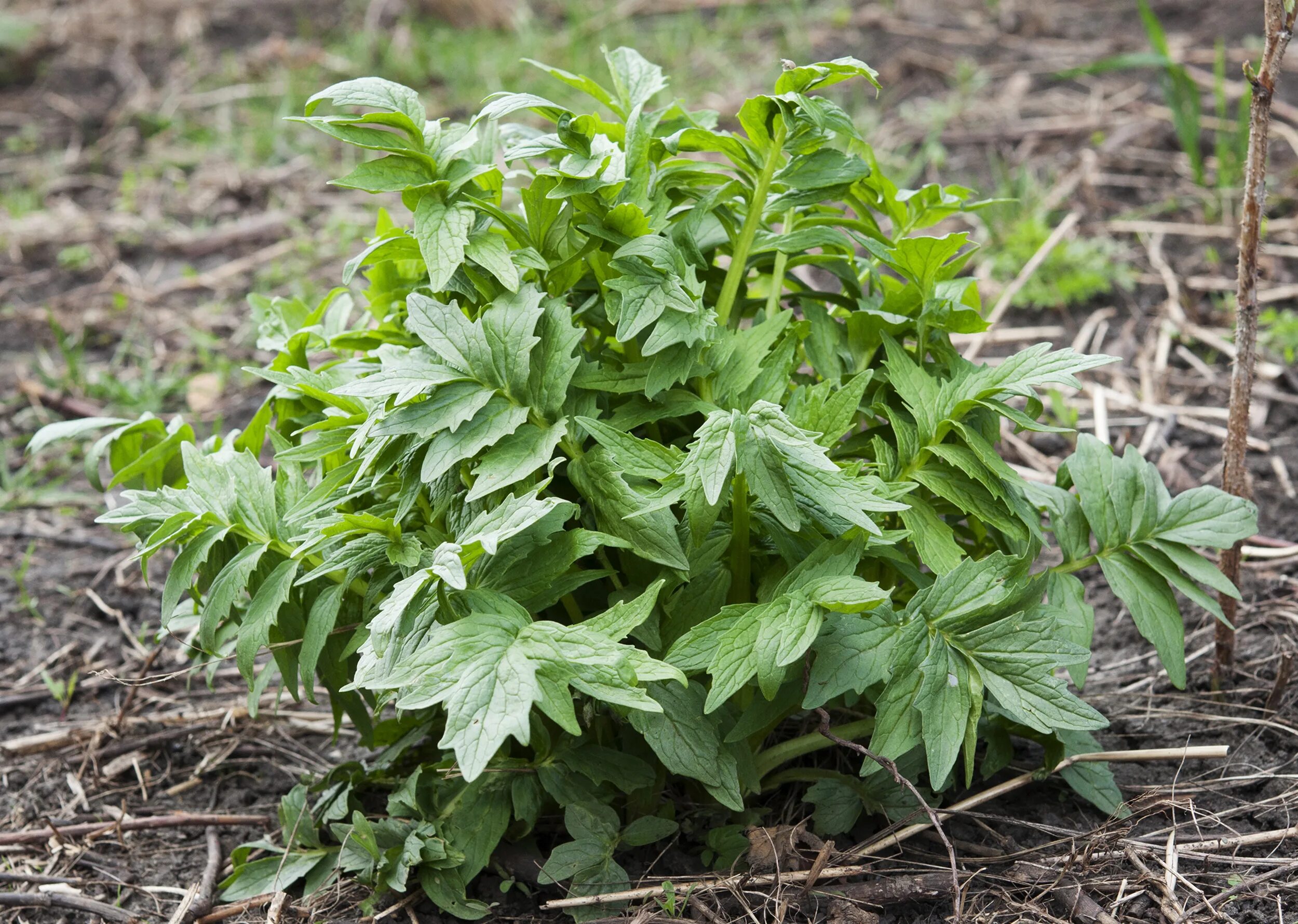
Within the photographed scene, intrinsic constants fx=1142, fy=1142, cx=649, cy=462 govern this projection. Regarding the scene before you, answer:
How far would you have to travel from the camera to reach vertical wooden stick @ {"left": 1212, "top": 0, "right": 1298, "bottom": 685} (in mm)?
2053

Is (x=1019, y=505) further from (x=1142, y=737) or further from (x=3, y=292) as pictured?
(x=3, y=292)

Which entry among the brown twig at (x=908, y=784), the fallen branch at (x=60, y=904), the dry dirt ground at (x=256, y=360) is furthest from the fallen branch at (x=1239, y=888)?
the fallen branch at (x=60, y=904)

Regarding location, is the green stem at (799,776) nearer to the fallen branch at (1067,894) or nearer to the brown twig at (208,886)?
the fallen branch at (1067,894)

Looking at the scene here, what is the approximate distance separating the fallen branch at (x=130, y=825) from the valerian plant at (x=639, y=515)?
184 mm

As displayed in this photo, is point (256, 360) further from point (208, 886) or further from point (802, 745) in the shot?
point (802, 745)

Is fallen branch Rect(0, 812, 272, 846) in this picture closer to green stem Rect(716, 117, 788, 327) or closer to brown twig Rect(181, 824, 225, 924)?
brown twig Rect(181, 824, 225, 924)

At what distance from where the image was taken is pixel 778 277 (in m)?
2.07

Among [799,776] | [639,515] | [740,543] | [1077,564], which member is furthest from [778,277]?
[799,776]

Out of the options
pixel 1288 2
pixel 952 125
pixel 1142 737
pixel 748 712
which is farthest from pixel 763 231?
pixel 952 125

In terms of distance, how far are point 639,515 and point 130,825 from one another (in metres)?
1.37

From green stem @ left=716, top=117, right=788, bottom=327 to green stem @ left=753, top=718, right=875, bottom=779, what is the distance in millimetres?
725

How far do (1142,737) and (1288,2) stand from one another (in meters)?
1.39

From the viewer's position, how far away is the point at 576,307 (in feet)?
6.63

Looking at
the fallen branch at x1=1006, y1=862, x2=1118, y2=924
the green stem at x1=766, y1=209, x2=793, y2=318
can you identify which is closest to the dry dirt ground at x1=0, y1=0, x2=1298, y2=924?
the fallen branch at x1=1006, y1=862, x2=1118, y2=924
